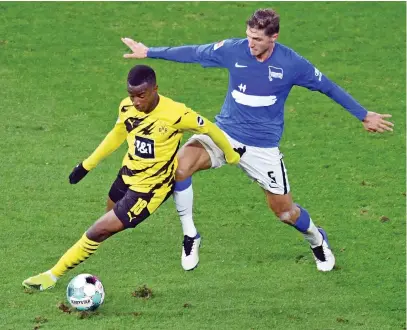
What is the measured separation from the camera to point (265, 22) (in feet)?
37.8

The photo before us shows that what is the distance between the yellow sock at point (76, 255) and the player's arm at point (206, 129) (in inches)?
59.7

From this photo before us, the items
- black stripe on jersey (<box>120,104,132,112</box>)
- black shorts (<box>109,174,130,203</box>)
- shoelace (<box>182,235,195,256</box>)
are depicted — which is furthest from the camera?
shoelace (<box>182,235,195,256</box>)

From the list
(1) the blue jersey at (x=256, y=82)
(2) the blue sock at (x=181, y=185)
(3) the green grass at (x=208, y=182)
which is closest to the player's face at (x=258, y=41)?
(1) the blue jersey at (x=256, y=82)

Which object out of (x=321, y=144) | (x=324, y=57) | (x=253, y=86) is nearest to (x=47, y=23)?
(x=324, y=57)

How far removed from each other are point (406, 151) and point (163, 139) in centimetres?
622

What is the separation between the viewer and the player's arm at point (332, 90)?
1199cm

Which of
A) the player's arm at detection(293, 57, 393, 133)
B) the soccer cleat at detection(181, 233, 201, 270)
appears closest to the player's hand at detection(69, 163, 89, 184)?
the soccer cleat at detection(181, 233, 201, 270)

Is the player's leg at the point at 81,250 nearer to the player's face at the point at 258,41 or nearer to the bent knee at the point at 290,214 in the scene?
the bent knee at the point at 290,214

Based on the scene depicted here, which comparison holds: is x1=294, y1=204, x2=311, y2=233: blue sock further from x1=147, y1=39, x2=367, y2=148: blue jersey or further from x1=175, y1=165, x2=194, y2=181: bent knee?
x1=175, y1=165, x2=194, y2=181: bent knee

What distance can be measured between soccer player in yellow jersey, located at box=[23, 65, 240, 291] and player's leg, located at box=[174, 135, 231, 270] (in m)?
0.20

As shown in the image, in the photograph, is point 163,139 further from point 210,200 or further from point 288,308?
point 210,200

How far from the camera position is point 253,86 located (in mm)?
12047

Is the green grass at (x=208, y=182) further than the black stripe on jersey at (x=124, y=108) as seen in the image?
Yes

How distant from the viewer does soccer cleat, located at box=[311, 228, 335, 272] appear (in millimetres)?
12922
